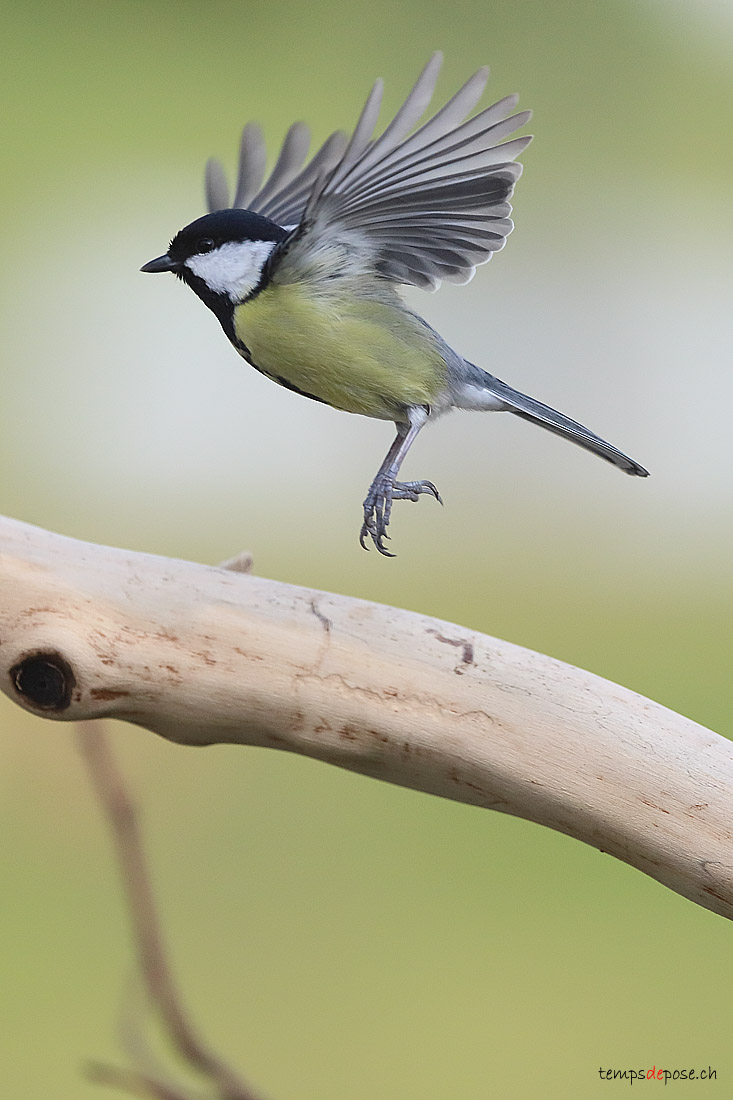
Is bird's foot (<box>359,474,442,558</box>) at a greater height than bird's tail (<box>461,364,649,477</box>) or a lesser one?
lesser

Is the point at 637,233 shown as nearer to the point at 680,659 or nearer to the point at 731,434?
the point at 731,434

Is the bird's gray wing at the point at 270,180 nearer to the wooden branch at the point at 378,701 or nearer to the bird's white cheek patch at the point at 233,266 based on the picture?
the bird's white cheek patch at the point at 233,266

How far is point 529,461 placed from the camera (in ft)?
3.88

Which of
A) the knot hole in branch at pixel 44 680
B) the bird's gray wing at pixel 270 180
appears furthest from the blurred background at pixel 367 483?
the knot hole in branch at pixel 44 680

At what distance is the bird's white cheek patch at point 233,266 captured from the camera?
481 mm

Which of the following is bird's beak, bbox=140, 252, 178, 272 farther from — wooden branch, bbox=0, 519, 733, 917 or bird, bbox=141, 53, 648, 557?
wooden branch, bbox=0, 519, 733, 917

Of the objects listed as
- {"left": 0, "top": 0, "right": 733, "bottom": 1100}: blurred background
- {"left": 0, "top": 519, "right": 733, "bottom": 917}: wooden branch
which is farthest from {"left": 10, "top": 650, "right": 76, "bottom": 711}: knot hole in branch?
{"left": 0, "top": 0, "right": 733, "bottom": 1100}: blurred background

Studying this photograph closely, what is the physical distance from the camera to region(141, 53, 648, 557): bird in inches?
17.5

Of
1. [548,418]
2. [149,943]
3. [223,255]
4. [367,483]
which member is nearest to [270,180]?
[223,255]

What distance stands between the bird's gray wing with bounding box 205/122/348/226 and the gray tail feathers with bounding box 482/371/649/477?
155 mm

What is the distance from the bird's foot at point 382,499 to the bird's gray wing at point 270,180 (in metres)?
0.18

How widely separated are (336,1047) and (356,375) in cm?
78

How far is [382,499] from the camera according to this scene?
46 centimetres

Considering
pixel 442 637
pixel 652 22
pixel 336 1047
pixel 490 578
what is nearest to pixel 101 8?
pixel 652 22
